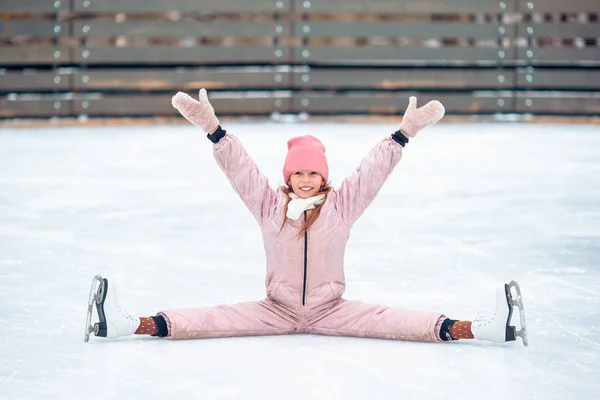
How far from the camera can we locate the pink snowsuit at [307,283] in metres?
3.13

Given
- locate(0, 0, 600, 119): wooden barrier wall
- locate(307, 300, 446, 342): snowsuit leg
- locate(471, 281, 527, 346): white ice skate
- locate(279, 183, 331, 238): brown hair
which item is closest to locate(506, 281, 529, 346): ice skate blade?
locate(471, 281, 527, 346): white ice skate

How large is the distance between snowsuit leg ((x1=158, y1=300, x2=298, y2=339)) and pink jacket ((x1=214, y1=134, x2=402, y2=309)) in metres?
0.05

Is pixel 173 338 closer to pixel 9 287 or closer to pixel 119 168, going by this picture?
pixel 9 287

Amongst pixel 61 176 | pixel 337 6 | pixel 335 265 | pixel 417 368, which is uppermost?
pixel 337 6

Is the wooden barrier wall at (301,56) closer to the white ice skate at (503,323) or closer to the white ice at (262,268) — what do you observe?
the white ice at (262,268)

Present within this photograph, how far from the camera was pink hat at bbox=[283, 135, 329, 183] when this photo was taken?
3.11m

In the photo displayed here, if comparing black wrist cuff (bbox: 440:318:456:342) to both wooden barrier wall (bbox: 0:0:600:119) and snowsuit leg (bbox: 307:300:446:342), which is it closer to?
snowsuit leg (bbox: 307:300:446:342)

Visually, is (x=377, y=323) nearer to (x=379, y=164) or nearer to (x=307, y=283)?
(x=307, y=283)

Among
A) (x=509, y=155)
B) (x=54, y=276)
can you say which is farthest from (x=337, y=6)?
(x=54, y=276)

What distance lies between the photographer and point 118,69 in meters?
11.1

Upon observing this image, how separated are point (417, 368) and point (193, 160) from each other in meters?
5.17

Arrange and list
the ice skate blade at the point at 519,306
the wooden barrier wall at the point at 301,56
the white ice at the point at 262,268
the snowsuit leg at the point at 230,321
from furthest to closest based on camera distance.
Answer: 1. the wooden barrier wall at the point at 301,56
2. the snowsuit leg at the point at 230,321
3. the ice skate blade at the point at 519,306
4. the white ice at the point at 262,268

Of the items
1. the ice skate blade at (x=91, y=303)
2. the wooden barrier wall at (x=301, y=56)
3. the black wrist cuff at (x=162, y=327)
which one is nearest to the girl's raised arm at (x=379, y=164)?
the black wrist cuff at (x=162, y=327)

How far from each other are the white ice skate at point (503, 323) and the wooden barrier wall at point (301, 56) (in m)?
8.23
